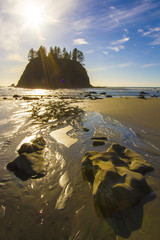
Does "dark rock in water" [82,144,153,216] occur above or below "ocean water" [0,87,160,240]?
above

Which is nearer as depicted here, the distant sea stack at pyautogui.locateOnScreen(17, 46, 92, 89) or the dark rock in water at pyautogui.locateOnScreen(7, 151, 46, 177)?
the dark rock in water at pyautogui.locateOnScreen(7, 151, 46, 177)

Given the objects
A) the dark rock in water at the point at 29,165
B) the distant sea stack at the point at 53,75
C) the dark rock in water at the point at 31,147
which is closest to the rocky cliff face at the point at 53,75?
the distant sea stack at the point at 53,75

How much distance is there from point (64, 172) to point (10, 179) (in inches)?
42.8

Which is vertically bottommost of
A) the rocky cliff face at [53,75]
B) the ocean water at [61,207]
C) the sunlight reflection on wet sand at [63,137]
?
the sunlight reflection on wet sand at [63,137]

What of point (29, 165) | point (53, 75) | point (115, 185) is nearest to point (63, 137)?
point (29, 165)

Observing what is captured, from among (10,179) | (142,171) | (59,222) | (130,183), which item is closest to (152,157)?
(142,171)

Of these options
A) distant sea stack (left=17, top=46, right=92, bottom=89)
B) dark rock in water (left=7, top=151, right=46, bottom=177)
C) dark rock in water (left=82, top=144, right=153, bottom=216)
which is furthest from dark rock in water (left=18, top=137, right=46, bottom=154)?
distant sea stack (left=17, top=46, right=92, bottom=89)

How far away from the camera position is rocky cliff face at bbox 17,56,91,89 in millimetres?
73062

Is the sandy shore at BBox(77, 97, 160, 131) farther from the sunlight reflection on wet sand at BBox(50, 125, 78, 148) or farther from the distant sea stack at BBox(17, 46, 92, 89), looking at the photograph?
the distant sea stack at BBox(17, 46, 92, 89)

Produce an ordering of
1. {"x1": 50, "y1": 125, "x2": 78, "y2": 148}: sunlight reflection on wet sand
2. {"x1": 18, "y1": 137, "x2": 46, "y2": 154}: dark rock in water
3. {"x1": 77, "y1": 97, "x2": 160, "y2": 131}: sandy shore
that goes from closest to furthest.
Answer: {"x1": 18, "y1": 137, "x2": 46, "y2": 154}: dark rock in water → {"x1": 50, "y1": 125, "x2": 78, "y2": 148}: sunlight reflection on wet sand → {"x1": 77, "y1": 97, "x2": 160, "y2": 131}: sandy shore

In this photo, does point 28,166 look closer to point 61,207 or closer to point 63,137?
point 61,207

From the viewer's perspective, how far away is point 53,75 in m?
73.9

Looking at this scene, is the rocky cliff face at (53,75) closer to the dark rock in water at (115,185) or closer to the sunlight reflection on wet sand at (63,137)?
the sunlight reflection on wet sand at (63,137)

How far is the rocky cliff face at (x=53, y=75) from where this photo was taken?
240ft
